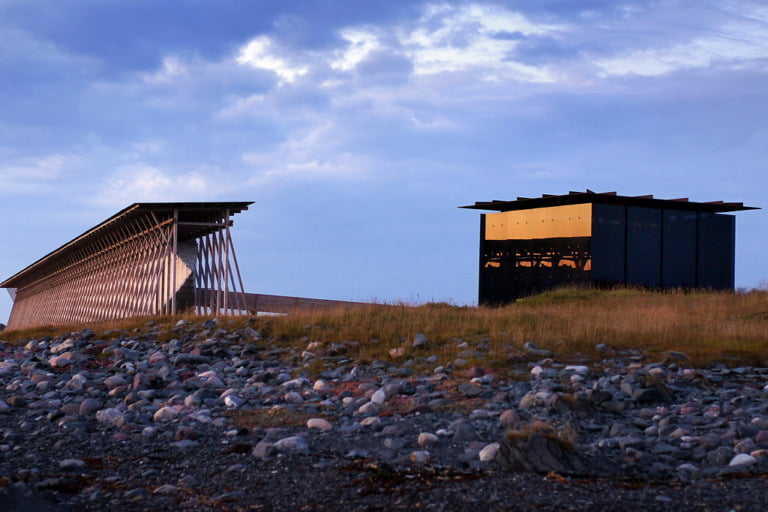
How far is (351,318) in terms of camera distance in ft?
50.6

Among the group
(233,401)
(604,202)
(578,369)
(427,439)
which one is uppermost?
(604,202)

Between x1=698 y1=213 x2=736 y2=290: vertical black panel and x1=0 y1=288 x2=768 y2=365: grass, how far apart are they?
34.8 ft

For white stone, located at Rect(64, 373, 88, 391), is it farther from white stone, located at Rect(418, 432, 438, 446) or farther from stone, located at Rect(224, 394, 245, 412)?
white stone, located at Rect(418, 432, 438, 446)

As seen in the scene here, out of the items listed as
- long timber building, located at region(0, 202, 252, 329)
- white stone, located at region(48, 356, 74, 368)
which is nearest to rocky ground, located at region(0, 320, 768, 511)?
white stone, located at region(48, 356, 74, 368)

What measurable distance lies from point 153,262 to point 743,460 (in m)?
24.5

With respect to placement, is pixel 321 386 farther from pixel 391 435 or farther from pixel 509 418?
pixel 509 418

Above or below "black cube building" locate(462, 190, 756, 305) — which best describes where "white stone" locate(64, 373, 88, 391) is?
below

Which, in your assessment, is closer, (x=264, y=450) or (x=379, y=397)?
(x=264, y=450)

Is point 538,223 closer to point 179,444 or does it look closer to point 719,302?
point 719,302

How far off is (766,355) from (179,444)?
906cm

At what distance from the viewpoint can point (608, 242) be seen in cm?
2672

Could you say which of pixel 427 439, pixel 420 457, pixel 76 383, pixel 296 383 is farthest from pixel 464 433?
pixel 76 383

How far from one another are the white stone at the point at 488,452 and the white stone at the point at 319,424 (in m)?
1.88

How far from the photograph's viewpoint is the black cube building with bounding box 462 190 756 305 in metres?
26.7
